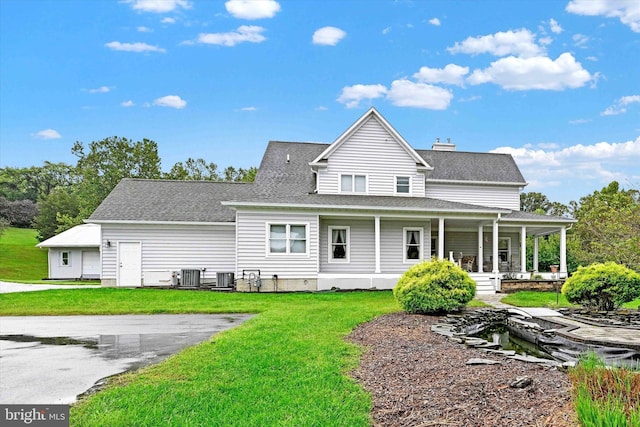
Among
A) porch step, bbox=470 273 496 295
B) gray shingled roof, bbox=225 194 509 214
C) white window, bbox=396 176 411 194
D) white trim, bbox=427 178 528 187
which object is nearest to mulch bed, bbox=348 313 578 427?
gray shingled roof, bbox=225 194 509 214

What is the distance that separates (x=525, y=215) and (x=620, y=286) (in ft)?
35.4

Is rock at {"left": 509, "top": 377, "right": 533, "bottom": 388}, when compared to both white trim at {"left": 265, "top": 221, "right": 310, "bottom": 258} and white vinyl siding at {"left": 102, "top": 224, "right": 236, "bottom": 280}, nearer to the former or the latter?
white trim at {"left": 265, "top": 221, "right": 310, "bottom": 258}

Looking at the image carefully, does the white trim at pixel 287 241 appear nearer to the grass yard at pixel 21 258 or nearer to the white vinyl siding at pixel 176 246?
the white vinyl siding at pixel 176 246

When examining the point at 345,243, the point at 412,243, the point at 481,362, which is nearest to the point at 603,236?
the point at 412,243

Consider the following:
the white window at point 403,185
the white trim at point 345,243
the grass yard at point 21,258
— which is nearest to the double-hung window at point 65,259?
the grass yard at point 21,258

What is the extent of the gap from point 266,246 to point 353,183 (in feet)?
17.9

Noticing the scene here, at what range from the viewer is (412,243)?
67.8ft

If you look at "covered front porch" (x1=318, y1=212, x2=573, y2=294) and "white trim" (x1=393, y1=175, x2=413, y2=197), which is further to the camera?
"white trim" (x1=393, y1=175, x2=413, y2=197)

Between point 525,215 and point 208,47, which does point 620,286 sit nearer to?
point 525,215

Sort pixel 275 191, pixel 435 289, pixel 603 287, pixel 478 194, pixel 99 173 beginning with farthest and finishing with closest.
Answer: pixel 99 173 → pixel 478 194 → pixel 275 191 → pixel 603 287 → pixel 435 289

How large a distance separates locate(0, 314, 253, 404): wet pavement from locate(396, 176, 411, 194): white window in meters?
11.6

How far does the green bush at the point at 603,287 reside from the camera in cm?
1125

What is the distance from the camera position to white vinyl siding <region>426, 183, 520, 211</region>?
23.4 m

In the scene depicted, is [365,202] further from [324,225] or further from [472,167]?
[472,167]
